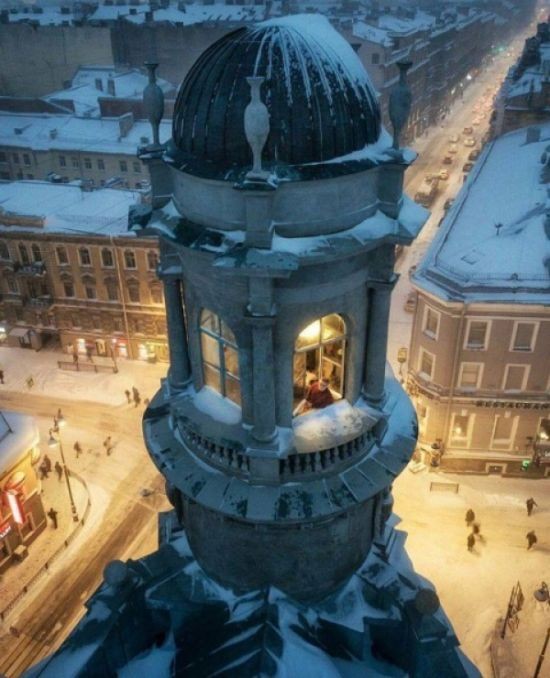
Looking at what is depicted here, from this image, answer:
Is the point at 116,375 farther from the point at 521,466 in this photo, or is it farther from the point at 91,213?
the point at 521,466

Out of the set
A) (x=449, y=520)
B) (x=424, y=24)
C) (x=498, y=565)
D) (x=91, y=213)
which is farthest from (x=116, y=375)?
(x=424, y=24)

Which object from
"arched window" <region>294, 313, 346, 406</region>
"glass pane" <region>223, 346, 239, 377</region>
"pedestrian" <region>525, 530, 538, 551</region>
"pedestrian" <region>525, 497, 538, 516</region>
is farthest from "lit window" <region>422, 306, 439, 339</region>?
"glass pane" <region>223, 346, 239, 377</region>

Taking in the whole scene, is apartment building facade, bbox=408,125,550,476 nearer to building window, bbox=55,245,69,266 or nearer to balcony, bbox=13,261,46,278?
building window, bbox=55,245,69,266

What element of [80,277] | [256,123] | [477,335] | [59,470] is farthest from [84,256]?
[256,123]

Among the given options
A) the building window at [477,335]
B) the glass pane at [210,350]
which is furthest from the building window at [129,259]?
the glass pane at [210,350]

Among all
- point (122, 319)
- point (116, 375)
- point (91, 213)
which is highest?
point (91, 213)
